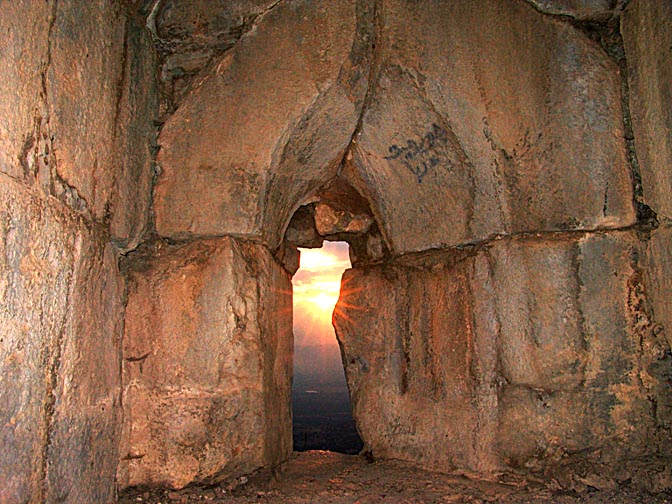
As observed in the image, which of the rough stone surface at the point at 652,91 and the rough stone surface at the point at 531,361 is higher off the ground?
the rough stone surface at the point at 652,91

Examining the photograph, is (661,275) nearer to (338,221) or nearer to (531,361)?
(531,361)

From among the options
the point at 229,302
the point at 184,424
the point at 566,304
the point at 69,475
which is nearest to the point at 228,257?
the point at 229,302

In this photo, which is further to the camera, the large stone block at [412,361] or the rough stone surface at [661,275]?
the large stone block at [412,361]

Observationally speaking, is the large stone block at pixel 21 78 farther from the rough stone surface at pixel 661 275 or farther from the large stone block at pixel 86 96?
the rough stone surface at pixel 661 275

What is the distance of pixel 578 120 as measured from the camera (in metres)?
2.40

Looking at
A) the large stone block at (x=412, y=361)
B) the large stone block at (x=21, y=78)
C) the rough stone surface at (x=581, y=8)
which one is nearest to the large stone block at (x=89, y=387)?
the large stone block at (x=21, y=78)

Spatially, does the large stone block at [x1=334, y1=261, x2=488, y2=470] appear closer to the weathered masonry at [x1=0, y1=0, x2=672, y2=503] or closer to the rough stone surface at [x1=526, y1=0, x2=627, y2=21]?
the weathered masonry at [x1=0, y1=0, x2=672, y2=503]

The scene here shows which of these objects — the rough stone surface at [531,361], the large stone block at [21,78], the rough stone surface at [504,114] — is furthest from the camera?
the rough stone surface at [504,114]

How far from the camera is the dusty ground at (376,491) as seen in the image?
2139 millimetres

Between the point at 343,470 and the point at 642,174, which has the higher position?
the point at 642,174

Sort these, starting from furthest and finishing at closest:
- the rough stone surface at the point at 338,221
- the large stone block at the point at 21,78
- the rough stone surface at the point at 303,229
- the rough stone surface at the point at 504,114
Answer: the rough stone surface at the point at 303,229
the rough stone surface at the point at 338,221
the rough stone surface at the point at 504,114
the large stone block at the point at 21,78

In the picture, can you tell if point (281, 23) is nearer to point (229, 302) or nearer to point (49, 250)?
point (229, 302)

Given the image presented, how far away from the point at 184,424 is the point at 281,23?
179cm

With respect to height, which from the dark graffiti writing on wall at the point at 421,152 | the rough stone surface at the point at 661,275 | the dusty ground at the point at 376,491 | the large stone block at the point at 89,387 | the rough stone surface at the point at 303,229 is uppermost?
the dark graffiti writing on wall at the point at 421,152
